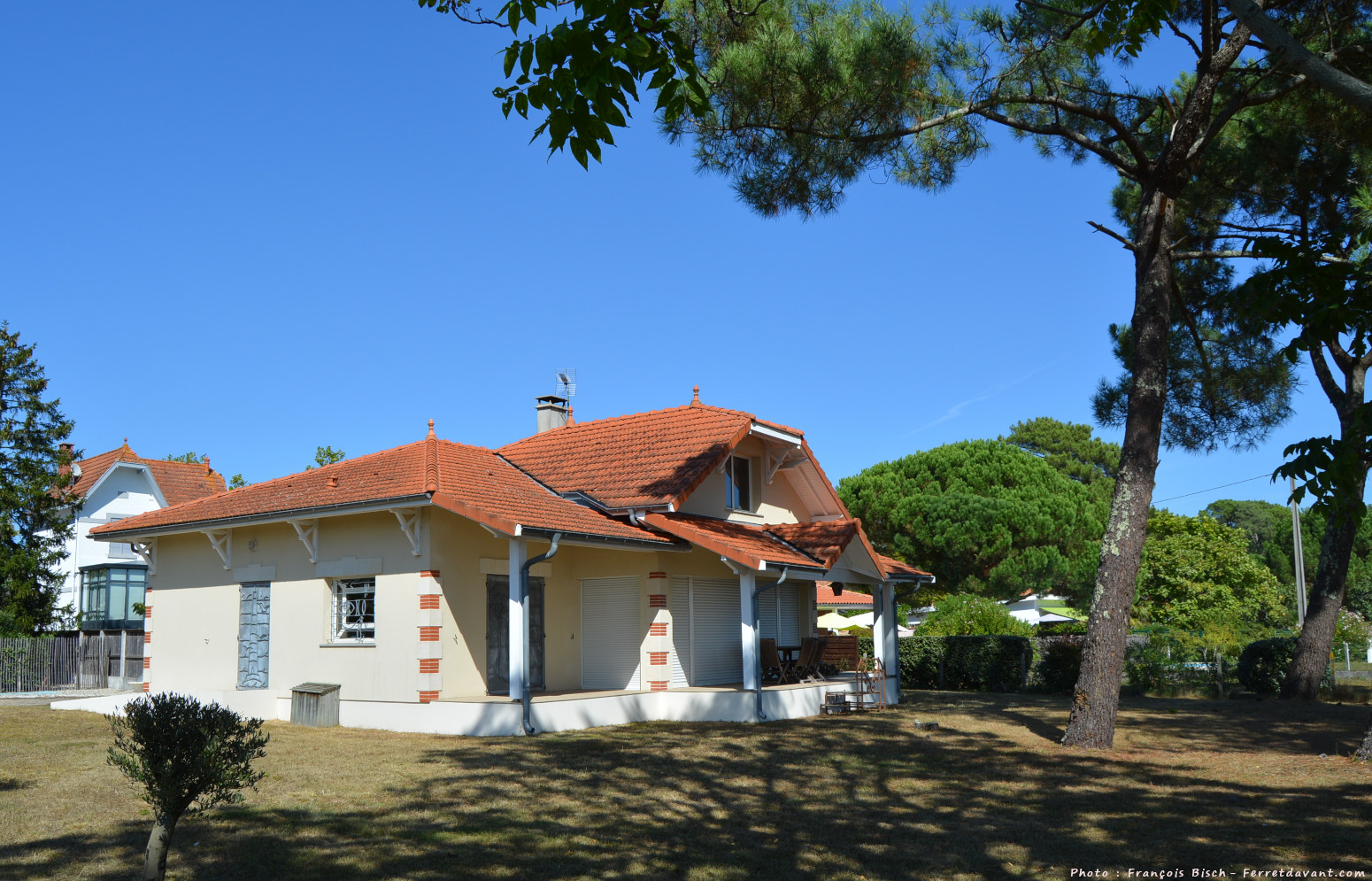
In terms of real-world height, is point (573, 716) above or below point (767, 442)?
below

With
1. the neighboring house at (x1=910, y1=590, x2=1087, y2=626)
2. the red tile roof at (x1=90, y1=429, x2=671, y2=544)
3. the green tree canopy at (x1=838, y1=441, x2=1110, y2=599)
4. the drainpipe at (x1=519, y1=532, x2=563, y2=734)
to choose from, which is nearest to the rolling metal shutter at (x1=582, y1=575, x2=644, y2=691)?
the red tile roof at (x1=90, y1=429, x2=671, y2=544)

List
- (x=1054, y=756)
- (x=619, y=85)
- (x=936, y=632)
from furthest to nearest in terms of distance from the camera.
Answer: (x=936, y=632) < (x=1054, y=756) < (x=619, y=85)

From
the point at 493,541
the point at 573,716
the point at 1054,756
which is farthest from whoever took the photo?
the point at 493,541

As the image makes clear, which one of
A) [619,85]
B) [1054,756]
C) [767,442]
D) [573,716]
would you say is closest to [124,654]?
[573,716]

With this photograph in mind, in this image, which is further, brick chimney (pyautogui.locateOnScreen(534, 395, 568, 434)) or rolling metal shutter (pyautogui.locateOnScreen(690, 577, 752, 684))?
brick chimney (pyautogui.locateOnScreen(534, 395, 568, 434))

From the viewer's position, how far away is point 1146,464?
1291 cm

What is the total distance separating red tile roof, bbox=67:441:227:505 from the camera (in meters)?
36.6

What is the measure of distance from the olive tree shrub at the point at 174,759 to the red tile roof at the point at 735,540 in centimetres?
1025

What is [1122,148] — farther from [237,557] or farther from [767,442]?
[237,557]

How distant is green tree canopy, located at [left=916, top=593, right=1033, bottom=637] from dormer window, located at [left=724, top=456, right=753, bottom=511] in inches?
343

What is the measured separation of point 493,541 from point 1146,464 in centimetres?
958

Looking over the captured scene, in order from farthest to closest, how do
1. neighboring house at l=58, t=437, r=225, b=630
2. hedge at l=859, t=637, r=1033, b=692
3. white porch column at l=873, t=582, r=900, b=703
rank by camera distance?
neighboring house at l=58, t=437, r=225, b=630
hedge at l=859, t=637, r=1033, b=692
white porch column at l=873, t=582, r=900, b=703

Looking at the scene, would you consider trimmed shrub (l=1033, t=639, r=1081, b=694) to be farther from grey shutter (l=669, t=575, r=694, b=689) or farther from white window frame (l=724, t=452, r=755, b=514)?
grey shutter (l=669, t=575, r=694, b=689)

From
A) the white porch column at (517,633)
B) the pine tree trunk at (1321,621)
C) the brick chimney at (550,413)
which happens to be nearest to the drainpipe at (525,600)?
the white porch column at (517,633)
